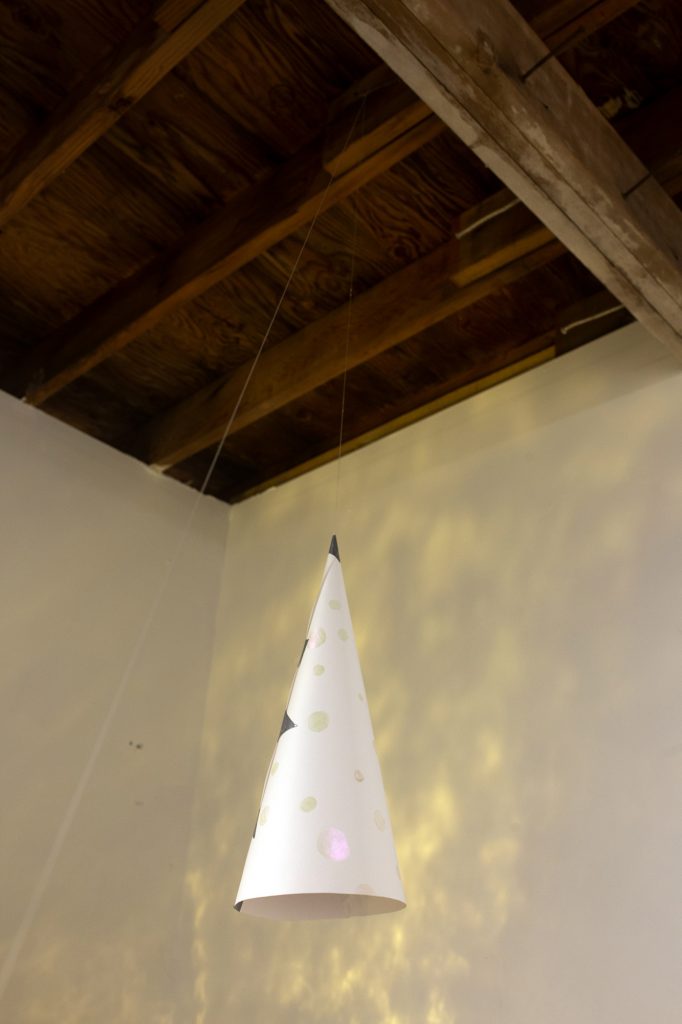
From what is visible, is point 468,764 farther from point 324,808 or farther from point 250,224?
point 250,224

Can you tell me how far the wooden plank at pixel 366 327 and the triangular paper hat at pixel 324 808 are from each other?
3.48 feet

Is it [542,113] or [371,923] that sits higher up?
[542,113]

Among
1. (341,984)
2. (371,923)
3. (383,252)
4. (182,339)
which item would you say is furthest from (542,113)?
(341,984)

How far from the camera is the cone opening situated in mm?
1396

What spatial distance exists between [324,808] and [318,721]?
132mm

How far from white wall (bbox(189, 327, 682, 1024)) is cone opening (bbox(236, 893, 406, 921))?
589 mm

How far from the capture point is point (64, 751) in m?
2.49

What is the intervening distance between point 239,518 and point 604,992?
6.21ft

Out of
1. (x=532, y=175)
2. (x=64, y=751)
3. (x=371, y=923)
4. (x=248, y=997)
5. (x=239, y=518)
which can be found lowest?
(x=248, y=997)

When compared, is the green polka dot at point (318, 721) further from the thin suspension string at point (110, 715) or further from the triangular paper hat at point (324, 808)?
the thin suspension string at point (110, 715)

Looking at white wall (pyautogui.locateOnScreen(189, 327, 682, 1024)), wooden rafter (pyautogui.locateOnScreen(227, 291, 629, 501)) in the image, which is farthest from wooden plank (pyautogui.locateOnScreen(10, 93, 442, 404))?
white wall (pyautogui.locateOnScreen(189, 327, 682, 1024))

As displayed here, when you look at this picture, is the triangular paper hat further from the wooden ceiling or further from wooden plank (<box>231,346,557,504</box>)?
wooden plank (<box>231,346,557,504</box>)

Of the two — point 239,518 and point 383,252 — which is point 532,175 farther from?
point 239,518

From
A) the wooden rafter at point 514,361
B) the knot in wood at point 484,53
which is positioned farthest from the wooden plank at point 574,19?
the wooden rafter at point 514,361
